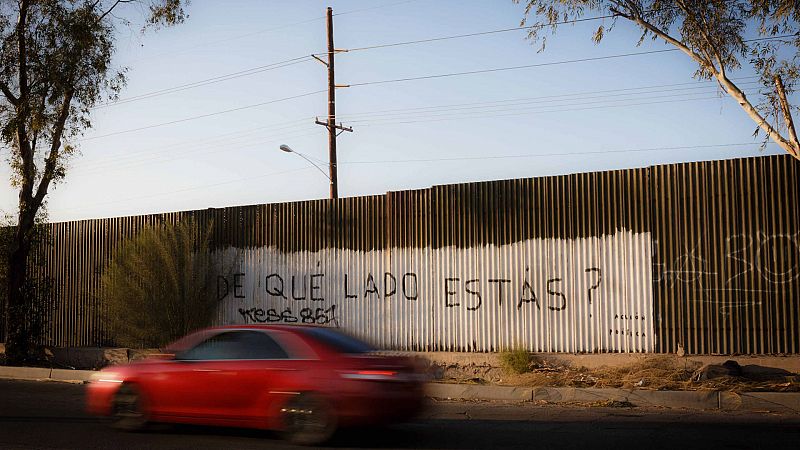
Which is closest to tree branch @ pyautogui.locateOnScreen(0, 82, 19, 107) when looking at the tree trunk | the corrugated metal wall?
the tree trunk

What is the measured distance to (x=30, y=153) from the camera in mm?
21609

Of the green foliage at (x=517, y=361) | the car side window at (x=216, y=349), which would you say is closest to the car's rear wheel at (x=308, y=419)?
the car side window at (x=216, y=349)

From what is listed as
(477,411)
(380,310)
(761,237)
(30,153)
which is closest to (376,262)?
(380,310)

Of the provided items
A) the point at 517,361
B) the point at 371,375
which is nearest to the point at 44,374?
the point at 517,361

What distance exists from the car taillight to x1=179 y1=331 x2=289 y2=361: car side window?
2.99ft

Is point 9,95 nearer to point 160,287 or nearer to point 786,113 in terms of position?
point 160,287

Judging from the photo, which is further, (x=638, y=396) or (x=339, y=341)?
(x=638, y=396)

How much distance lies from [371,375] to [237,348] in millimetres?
1887

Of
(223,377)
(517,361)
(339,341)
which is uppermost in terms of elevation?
(339,341)

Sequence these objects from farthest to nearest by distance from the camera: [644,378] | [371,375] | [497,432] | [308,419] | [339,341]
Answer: [644,378]
[497,432]
[339,341]
[308,419]
[371,375]

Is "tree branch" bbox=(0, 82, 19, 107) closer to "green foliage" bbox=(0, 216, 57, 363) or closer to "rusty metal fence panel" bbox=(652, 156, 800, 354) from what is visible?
"green foliage" bbox=(0, 216, 57, 363)

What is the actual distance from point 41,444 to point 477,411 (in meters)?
6.35

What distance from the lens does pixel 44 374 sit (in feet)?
65.5

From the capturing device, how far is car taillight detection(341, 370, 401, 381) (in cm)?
947
